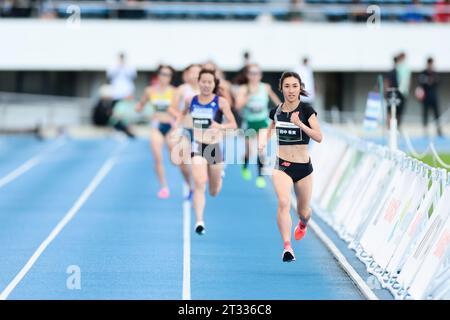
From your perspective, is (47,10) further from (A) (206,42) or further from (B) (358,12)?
(B) (358,12)

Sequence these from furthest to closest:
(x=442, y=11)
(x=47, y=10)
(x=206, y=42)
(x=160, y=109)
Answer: (x=442, y=11) < (x=47, y=10) < (x=206, y=42) < (x=160, y=109)

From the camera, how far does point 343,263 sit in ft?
44.7

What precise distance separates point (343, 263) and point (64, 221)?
16.7 feet

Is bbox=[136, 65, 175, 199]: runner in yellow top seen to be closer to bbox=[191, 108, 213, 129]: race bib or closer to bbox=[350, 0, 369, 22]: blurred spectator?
bbox=[191, 108, 213, 129]: race bib

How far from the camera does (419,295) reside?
10.7 metres

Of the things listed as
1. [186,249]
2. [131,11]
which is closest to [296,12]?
[131,11]

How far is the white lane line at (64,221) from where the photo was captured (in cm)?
1220

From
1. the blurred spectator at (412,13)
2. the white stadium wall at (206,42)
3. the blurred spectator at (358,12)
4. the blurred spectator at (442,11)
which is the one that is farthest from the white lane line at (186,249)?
the blurred spectator at (442,11)

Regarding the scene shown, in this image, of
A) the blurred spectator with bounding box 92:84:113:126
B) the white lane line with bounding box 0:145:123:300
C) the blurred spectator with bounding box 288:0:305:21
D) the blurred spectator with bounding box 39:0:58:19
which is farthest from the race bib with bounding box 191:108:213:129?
the blurred spectator with bounding box 39:0:58:19

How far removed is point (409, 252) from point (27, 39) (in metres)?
27.5

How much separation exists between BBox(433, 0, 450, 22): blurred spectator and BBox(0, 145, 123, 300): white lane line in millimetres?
14197

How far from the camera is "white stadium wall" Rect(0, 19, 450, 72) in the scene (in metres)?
38.3

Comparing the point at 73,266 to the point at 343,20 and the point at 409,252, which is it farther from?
the point at 343,20

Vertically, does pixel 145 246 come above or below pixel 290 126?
below
